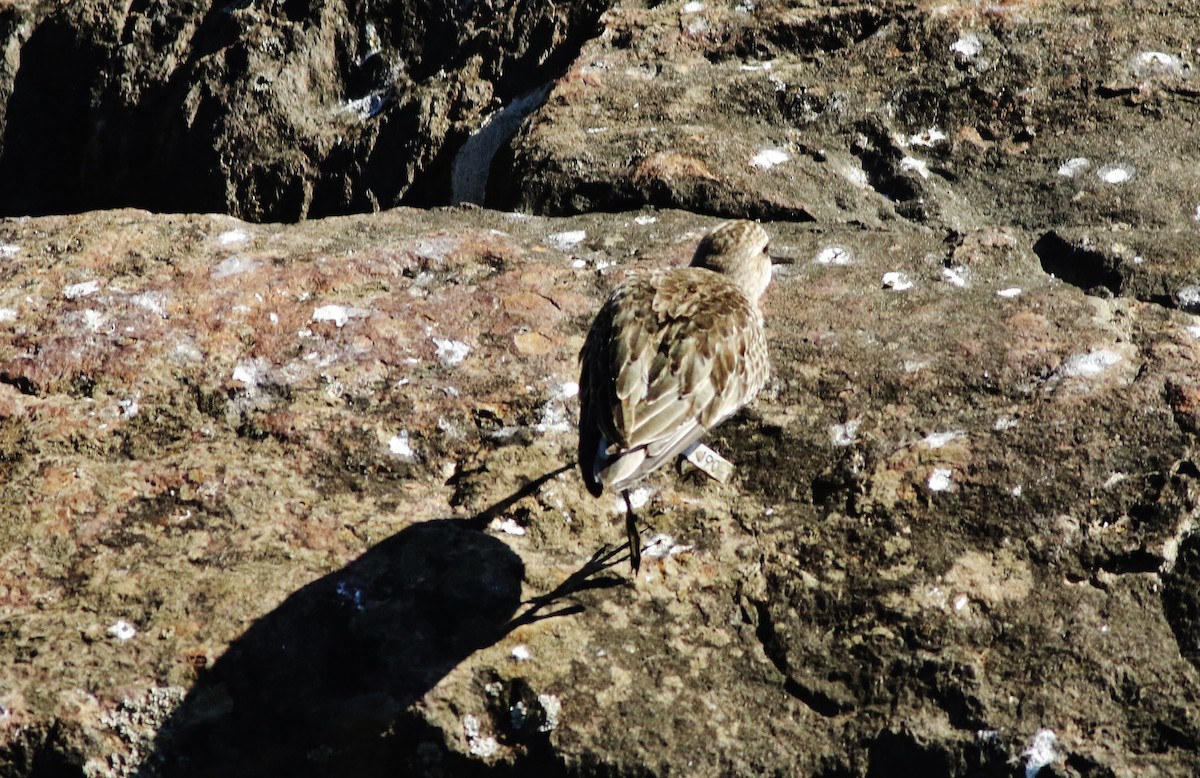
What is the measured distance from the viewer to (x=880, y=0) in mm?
5562

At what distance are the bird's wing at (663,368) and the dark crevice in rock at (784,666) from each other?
485 millimetres

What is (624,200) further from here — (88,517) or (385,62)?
(88,517)

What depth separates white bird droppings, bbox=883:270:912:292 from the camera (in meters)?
4.31

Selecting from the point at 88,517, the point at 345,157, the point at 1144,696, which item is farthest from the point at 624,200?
the point at 1144,696

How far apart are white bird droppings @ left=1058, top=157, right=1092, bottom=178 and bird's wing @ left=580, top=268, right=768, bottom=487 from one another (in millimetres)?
1620

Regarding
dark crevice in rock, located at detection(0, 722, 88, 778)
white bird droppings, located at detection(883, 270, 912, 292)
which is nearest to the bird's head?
white bird droppings, located at detection(883, 270, 912, 292)

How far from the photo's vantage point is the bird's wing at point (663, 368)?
336cm

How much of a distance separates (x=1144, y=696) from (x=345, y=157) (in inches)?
157

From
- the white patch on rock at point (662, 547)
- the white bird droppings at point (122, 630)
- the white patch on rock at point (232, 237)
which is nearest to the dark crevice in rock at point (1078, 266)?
the white patch on rock at point (662, 547)

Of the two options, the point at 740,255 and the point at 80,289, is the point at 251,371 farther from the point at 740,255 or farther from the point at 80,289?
the point at 740,255

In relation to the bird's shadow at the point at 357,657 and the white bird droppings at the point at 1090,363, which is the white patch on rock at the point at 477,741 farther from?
the white bird droppings at the point at 1090,363

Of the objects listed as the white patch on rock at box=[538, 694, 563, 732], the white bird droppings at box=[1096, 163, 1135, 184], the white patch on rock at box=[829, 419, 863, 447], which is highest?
the white bird droppings at box=[1096, 163, 1135, 184]

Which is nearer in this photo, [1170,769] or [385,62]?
[1170,769]

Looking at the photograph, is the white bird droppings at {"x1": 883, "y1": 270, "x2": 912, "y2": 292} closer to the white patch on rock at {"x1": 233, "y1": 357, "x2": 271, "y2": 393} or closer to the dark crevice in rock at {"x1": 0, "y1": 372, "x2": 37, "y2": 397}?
the white patch on rock at {"x1": 233, "y1": 357, "x2": 271, "y2": 393}
